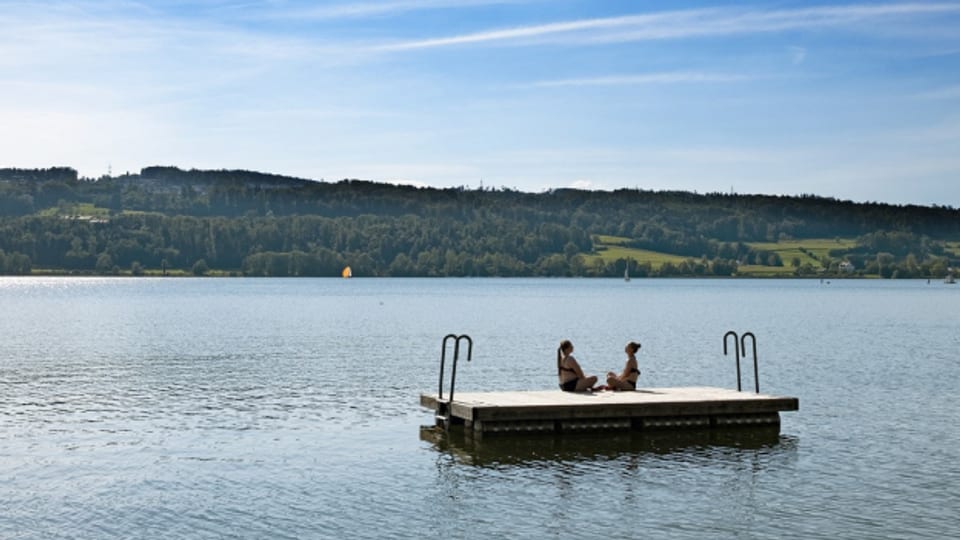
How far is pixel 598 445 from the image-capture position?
100 ft

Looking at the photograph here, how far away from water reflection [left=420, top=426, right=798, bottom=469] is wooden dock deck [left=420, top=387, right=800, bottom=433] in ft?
0.92

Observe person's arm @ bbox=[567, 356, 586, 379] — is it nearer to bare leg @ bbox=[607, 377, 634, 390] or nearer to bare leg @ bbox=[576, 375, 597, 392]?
bare leg @ bbox=[576, 375, 597, 392]

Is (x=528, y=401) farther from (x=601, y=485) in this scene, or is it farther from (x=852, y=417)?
(x=852, y=417)

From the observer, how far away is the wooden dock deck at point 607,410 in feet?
101

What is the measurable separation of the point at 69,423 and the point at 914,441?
80.1 ft

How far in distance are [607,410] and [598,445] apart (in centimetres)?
126

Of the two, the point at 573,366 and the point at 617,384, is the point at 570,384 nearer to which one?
the point at 573,366

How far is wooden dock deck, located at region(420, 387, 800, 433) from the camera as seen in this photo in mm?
30906

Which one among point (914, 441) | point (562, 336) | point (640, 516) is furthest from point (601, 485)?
point (562, 336)

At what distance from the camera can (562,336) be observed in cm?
8050

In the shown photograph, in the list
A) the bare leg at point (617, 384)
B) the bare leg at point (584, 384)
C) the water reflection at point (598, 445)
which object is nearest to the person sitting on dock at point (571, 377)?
A: the bare leg at point (584, 384)

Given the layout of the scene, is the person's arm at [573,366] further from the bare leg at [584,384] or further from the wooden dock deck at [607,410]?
the wooden dock deck at [607,410]

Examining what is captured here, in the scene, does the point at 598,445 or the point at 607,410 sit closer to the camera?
the point at 598,445

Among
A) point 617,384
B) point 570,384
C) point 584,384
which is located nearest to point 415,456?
point 570,384
